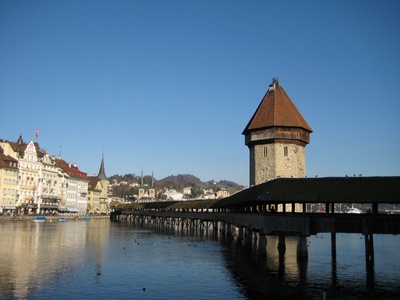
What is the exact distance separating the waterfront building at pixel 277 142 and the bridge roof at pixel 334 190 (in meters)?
25.4

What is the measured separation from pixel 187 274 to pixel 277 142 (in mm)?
34560

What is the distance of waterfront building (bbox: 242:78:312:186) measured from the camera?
55.4 meters

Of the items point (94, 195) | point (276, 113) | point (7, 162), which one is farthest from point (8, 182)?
point (94, 195)

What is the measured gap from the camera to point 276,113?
57.5 metres

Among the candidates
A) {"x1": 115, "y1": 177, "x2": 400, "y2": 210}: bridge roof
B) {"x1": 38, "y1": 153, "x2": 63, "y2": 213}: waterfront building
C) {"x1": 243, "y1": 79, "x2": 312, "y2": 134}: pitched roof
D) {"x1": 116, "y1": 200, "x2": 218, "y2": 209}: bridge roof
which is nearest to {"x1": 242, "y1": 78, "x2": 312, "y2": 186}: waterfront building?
{"x1": 243, "y1": 79, "x2": 312, "y2": 134}: pitched roof

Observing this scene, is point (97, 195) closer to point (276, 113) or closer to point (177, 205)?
point (177, 205)

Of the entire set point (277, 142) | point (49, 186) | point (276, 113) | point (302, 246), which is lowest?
point (302, 246)

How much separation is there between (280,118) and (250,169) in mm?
7670

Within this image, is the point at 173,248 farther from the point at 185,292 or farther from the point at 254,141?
the point at 254,141

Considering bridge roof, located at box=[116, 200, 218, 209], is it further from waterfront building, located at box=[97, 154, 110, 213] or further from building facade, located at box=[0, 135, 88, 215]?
waterfront building, located at box=[97, 154, 110, 213]

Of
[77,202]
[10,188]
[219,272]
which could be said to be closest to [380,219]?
[219,272]

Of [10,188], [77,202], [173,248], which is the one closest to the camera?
[173,248]

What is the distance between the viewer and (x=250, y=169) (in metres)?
59.0

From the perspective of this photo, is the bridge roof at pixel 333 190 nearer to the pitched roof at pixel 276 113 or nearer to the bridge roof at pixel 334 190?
the bridge roof at pixel 334 190
